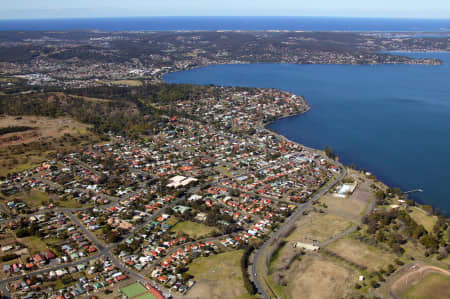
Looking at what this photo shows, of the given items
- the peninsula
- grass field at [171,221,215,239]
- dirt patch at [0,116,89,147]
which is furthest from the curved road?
dirt patch at [0,116,89,147]

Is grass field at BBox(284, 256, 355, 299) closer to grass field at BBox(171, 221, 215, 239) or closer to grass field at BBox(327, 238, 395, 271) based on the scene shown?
grass field at BBox(327, 238, 395, 271)

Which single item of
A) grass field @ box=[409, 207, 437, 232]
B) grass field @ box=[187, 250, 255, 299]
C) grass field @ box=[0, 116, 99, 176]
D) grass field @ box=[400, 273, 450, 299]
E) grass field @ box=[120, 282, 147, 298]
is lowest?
grass field @ box=[400, 273, 450, 299]

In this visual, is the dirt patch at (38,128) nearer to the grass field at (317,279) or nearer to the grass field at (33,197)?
the grass field at (33,197)

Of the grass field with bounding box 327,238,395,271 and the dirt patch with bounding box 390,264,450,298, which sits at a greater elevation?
the grass field with bounding box 327,238,395,271

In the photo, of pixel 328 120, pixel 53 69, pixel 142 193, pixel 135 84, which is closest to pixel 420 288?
pixel 142 193

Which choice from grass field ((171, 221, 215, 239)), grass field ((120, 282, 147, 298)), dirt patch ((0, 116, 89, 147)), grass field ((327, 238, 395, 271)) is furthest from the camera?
dirt patch ((0, 116, 89, 147))

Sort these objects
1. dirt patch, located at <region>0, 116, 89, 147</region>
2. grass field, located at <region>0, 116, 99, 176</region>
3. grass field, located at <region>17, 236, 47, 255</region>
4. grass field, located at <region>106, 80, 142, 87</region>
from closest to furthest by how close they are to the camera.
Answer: grass field, located at <region>17, 236, 47, 255</region> → grass field, located at <region>0, 116, 99, 176</region> → dirt patch, located at <region>0, 116, 89, 147</region> → grass field, located at <region>106, 80, 142, 87</region>
